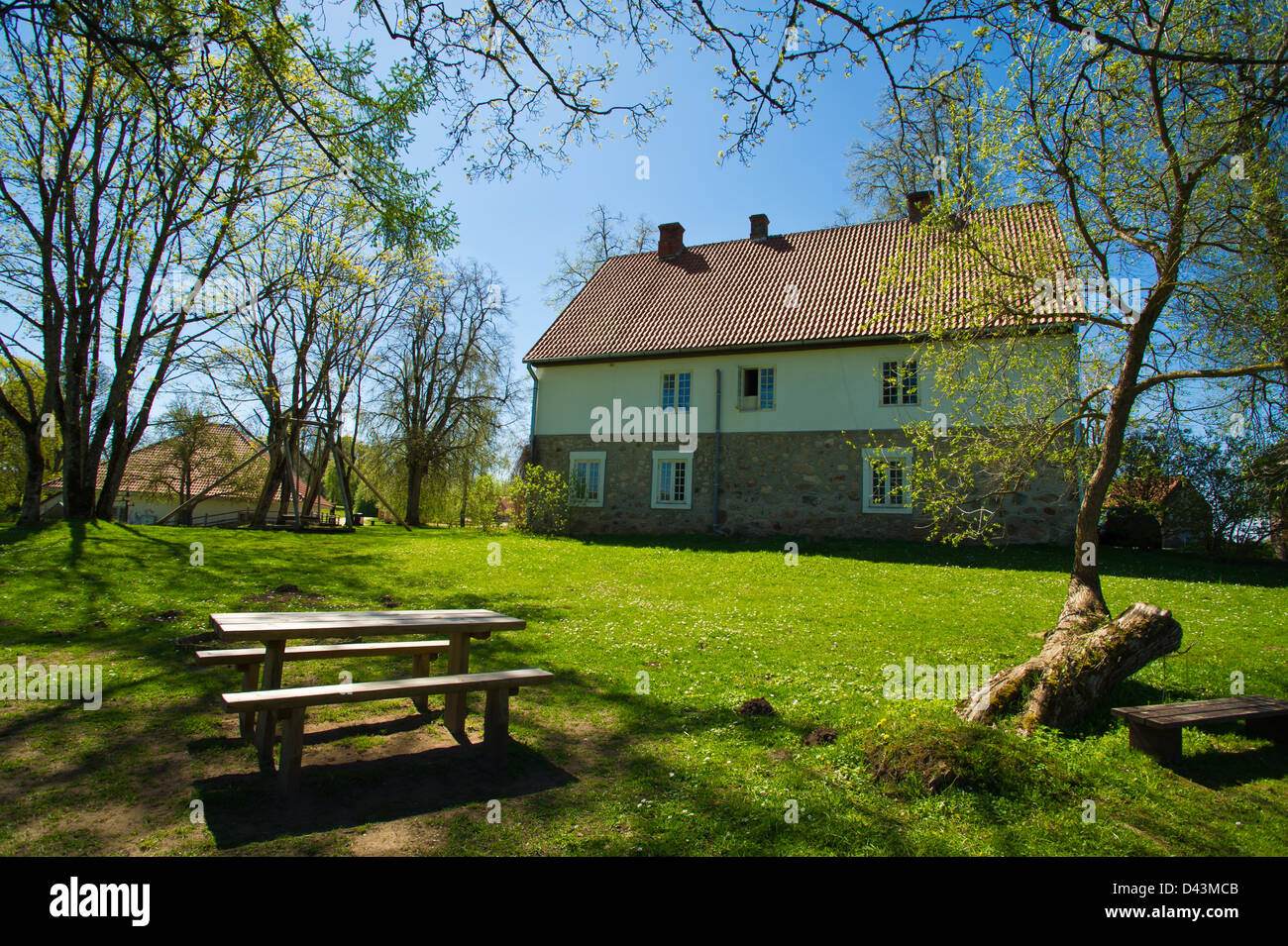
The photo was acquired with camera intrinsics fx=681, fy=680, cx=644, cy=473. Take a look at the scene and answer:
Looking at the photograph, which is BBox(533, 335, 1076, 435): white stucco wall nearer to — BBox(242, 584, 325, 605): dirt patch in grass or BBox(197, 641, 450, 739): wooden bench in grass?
BBox(242, 584, 325, 605): dirt patch in grass

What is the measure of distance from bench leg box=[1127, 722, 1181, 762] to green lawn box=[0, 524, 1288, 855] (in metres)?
0.13

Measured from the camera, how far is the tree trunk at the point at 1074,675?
5.98 metres

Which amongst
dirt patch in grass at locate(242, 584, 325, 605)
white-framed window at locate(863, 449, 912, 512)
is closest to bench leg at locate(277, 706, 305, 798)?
dirt patch in grass at locate(242, 584, 325, 605)

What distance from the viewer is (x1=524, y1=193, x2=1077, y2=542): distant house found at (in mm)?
20719

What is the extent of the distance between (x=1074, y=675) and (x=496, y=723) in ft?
16.6

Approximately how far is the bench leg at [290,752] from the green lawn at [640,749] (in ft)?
0.48

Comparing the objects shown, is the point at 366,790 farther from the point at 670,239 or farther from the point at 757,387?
the point at 670,239

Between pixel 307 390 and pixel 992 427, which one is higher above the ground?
pixel 307 390

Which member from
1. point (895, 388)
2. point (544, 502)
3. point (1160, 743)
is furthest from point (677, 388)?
point (1160, 743)

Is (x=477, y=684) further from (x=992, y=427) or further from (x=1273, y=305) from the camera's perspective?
(x=1273, y=305)

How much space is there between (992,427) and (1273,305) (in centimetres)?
331

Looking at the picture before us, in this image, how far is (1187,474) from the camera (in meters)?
18.1

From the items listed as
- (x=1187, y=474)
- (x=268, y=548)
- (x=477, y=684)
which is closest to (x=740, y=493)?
(x=1187, y=474)
